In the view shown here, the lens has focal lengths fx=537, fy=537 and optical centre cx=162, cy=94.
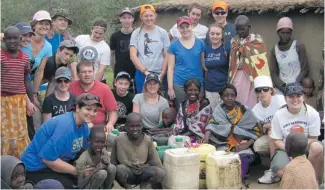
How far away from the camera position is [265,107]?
6809mm

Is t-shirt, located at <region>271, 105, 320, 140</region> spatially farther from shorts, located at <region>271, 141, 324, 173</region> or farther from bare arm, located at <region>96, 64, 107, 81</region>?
bare arm, located at <region>96, 64, 107, 81</region>

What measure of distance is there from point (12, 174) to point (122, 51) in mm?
3936

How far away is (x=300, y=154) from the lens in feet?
16.7

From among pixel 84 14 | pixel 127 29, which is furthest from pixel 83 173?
pixel 84 14

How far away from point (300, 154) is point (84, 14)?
17272 mm

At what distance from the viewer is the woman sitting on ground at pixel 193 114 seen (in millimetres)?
7051

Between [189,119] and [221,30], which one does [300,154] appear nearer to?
[189,119]

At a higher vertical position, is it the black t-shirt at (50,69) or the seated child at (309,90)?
the black t-shirt at (50,69)

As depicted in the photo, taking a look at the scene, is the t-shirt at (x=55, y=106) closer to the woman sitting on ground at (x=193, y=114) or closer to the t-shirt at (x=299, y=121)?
the woman sitting on ground at (x=193, y=114)

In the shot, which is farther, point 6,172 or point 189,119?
point 189,119

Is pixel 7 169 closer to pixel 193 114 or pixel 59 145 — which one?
pixel 59 145

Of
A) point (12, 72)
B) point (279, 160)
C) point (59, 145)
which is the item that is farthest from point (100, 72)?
point (279, 160)

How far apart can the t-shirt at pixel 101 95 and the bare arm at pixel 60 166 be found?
1476 millimetres

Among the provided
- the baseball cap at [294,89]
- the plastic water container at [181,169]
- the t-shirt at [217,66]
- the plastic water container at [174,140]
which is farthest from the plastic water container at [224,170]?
the t-shirt at [217,66]
